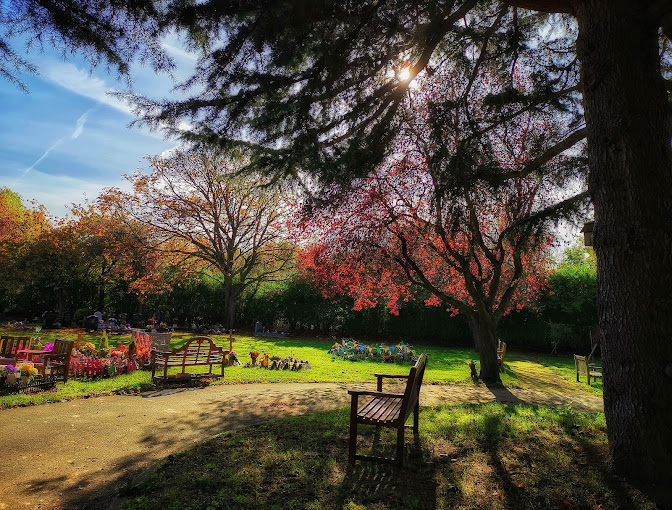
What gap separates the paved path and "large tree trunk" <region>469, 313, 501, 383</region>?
1112mm

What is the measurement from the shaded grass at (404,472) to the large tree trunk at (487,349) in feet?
16.5

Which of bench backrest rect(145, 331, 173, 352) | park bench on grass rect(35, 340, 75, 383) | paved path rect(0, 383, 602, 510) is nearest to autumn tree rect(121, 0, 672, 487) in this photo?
paved path rect(0, 383, 602, 510)

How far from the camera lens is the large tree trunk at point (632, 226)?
3.14 meters

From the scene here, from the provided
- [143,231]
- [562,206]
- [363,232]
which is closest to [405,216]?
[363,232]

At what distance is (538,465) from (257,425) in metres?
3.36

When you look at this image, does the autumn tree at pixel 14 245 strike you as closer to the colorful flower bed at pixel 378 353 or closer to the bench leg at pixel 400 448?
the colorful flower bed at pixel 378 353

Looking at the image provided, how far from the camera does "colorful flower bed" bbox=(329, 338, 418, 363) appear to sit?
45.7ft

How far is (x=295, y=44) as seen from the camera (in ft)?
15.9

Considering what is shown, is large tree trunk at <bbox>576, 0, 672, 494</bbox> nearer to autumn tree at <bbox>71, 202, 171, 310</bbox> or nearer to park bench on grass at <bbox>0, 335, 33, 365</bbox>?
park bench on grass at <bbox>0, 335, 33, 365</bbox>

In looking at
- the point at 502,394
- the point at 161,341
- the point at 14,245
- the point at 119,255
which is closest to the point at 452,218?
the point at 502,394

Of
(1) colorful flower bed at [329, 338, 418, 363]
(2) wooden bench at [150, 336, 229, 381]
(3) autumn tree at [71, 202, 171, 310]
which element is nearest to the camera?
(2) wooden bench at [150, 336, 229, 381]

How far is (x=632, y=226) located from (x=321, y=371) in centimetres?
895

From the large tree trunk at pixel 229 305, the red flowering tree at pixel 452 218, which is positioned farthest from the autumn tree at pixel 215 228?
the red flowering tree at pixel 452 218

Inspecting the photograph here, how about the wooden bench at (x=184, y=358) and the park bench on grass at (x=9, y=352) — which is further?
the wooden bench at (x=184, y=358)
